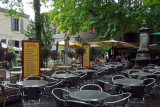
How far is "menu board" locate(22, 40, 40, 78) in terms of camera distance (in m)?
6.57

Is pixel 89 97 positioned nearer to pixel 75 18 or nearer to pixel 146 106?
pixel 146 106

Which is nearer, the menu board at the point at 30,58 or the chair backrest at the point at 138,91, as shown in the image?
the chair backrest at the point at 138,91

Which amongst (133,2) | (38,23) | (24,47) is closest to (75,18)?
(133,2)

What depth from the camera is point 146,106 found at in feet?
17.1

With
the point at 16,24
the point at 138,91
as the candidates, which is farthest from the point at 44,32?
the point at 16,24

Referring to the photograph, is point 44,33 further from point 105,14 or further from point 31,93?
point 105,14

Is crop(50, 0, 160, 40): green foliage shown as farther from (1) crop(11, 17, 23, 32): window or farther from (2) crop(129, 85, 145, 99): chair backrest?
(2) crop(129, 85, 145, 99): chair backrest

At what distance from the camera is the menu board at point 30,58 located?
21.6 feet

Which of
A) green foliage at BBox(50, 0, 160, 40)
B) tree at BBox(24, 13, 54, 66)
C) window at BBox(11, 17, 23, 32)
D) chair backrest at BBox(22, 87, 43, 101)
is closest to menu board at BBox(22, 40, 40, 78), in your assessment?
chair backrest at BBox(22, 87, 43, 101)

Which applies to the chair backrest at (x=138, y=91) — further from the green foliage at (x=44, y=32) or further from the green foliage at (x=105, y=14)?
the green foliage at (x=105, y=14)

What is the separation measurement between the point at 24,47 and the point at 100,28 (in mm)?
10797

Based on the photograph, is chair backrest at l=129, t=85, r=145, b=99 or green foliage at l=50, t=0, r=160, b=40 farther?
green foliage at l=50, t=0, r=160, b=40

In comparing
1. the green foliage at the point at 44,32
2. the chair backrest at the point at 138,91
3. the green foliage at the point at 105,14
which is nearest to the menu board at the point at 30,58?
the green foliage at the point at 44,32

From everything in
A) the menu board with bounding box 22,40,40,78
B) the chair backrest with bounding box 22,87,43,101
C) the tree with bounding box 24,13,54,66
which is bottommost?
the chair backrest with bounding box 22,87,43,101
